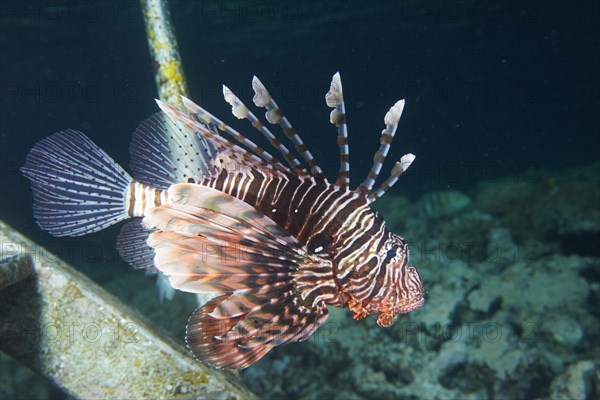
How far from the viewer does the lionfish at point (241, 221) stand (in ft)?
6.86

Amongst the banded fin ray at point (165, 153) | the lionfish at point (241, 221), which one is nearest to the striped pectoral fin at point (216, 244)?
the lionfish at point (241, 221)

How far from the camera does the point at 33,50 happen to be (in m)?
14.8

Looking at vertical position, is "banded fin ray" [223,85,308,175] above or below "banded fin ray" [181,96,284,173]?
above

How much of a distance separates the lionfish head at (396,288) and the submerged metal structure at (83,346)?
125cm

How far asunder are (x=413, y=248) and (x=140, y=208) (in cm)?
677

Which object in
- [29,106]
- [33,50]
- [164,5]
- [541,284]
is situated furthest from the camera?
[29,106]

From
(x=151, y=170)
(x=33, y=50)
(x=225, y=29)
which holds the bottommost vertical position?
(x=33, y=50)

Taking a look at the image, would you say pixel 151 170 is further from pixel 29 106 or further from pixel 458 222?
pixel 29 106

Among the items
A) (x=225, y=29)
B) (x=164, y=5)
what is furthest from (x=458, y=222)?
(x=225, y=29)

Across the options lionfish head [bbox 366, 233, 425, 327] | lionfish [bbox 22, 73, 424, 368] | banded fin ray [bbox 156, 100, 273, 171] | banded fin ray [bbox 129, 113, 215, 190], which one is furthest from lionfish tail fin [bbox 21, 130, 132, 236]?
lionfish head [bbox 366, 233, 425, 327]

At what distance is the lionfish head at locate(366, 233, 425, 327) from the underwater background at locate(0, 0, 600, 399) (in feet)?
10.1

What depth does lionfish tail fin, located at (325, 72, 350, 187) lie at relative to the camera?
2289mm

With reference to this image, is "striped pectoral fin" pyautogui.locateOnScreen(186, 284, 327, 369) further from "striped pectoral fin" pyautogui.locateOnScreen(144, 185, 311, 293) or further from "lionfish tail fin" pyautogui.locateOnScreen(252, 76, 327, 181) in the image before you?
"lionfish tail fin" pyautogui.locateOnScreen(252, 76, 327, 181)

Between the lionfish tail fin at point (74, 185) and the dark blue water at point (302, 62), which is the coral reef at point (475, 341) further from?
the dark blue water at point (302, 62)
